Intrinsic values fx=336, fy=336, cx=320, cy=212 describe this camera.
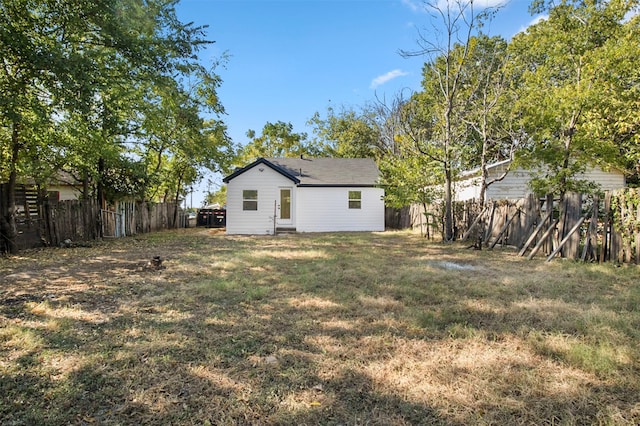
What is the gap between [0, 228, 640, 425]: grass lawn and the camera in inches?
91.0

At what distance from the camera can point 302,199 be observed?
680 inches

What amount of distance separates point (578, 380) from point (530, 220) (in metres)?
7.49

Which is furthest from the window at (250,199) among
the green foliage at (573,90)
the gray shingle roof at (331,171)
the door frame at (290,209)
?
A: the green foliage at (573,90)

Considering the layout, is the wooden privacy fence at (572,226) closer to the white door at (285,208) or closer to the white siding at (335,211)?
the white siding at (335,211)

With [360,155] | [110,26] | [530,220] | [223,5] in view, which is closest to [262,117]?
[360,155]

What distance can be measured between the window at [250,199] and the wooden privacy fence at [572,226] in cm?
999

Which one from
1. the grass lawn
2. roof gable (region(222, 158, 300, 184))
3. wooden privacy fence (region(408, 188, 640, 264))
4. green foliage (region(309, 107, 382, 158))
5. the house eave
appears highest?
green foliage (region(309, 107, 382, 158))

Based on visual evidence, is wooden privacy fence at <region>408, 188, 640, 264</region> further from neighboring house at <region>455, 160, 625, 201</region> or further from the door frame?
the door frame

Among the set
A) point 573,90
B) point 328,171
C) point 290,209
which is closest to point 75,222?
point 290,209

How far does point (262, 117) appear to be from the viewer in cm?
3195

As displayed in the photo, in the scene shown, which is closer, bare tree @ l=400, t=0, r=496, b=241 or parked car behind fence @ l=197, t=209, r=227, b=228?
bare tree @ l=400, t=0, r=496, b=241

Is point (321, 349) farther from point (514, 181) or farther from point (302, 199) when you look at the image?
point (514, 181)

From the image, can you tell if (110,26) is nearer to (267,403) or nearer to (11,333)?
(11,333)

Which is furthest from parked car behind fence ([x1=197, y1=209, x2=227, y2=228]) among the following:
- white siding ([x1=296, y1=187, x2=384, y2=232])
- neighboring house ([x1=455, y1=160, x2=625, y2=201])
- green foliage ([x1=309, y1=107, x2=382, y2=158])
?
neighboring house ([x1=455, y1=160, x2=625, y2=201])
